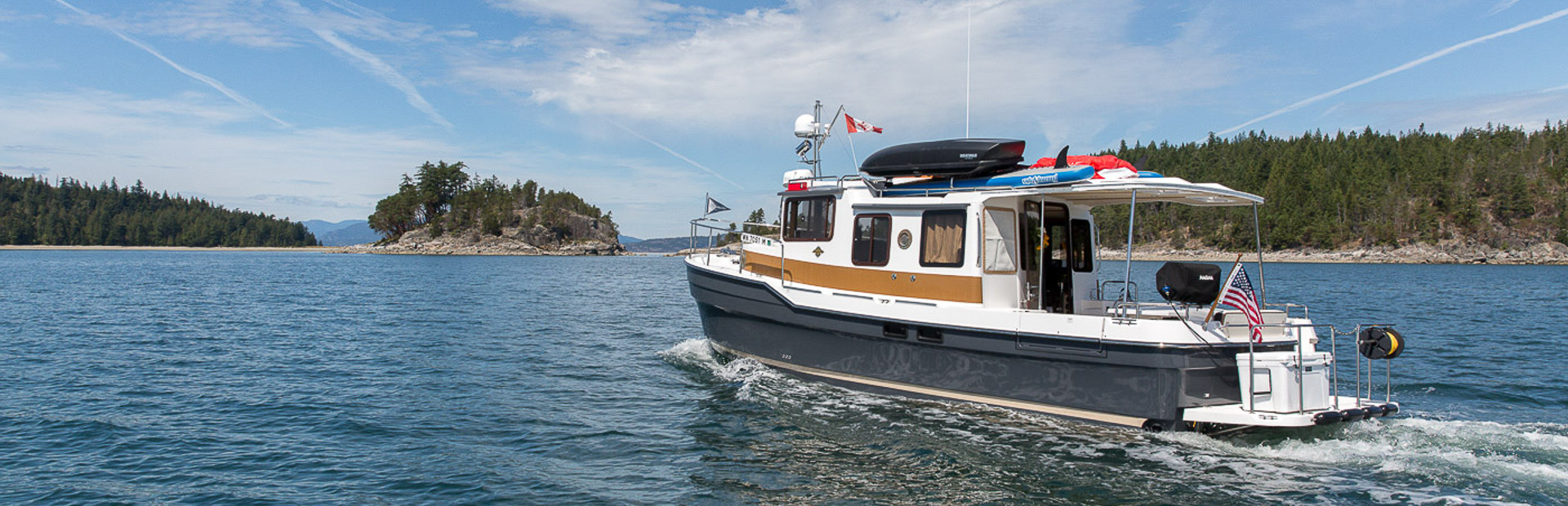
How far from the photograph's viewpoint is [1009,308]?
399 inches

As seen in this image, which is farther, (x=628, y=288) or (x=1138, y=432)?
(x=628, y=288)

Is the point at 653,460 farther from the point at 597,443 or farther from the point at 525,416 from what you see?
the point at 525,416

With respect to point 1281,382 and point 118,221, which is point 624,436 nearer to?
point 1281,382

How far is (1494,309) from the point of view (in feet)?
93.6

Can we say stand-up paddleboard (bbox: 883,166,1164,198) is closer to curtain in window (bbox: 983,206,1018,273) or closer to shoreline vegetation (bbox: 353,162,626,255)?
curtain in window (bbox: 983,206,1018,273)

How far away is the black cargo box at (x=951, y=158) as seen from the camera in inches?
401

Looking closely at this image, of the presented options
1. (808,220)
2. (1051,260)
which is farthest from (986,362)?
(808,220)

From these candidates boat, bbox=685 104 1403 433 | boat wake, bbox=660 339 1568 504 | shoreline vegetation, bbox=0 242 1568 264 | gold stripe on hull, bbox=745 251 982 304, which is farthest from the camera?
shoreline vegetation, bbox=0 242 1568 264

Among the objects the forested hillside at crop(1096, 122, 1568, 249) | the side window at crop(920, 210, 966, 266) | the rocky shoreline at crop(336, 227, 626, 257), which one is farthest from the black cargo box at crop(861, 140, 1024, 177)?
the rocky shoreline at crop(336, 227, 626, 257)

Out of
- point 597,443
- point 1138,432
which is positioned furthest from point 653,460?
point 1138,432

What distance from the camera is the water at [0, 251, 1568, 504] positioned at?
752 centimetres

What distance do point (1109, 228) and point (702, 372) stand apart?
110644 millimetres

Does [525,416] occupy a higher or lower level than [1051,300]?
lower

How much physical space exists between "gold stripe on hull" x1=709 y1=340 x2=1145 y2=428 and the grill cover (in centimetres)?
145
